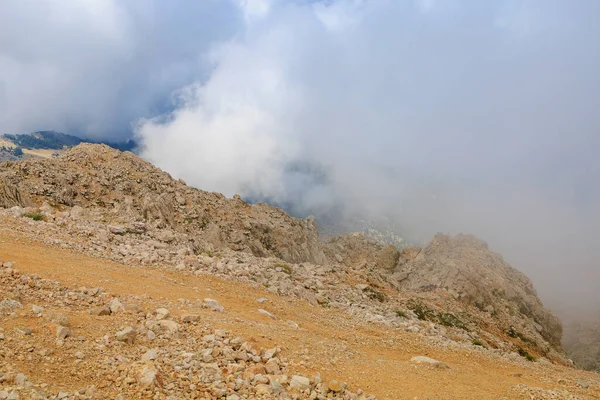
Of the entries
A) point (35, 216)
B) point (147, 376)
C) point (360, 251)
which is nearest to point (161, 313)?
point (147, 376)

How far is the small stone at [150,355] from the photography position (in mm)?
9320

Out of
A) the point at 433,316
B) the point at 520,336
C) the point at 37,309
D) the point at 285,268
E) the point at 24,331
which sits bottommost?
the point at 24,331

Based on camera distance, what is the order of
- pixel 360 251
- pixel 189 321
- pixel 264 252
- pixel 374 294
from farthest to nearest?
1. pixel 360 251
2. pixel 264 252
3. pixel 374 294
4. pixel 189 321

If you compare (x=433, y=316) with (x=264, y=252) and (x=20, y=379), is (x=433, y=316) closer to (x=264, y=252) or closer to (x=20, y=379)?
(x=264, y=252)

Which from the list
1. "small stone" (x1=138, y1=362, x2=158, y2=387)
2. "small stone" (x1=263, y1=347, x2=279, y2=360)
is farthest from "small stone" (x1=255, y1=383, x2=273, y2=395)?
"small stone" (x1=138, y1=362, x2=158, y2=387)

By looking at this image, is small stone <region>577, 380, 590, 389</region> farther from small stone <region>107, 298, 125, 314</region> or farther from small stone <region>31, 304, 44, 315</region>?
small stone <region>31, 304, 44, 315</region>

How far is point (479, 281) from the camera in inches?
1839

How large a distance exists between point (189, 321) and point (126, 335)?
98.3 inches

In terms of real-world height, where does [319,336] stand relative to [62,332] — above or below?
above

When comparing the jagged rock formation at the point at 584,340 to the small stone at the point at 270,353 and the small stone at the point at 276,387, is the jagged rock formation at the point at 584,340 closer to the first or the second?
the small stone at the point at 270,353

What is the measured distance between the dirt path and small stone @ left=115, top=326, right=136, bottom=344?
34.0 inches

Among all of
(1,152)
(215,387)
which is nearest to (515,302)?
(215,387)

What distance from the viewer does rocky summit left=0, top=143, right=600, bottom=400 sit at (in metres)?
8.95

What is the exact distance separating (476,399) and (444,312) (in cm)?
2241
